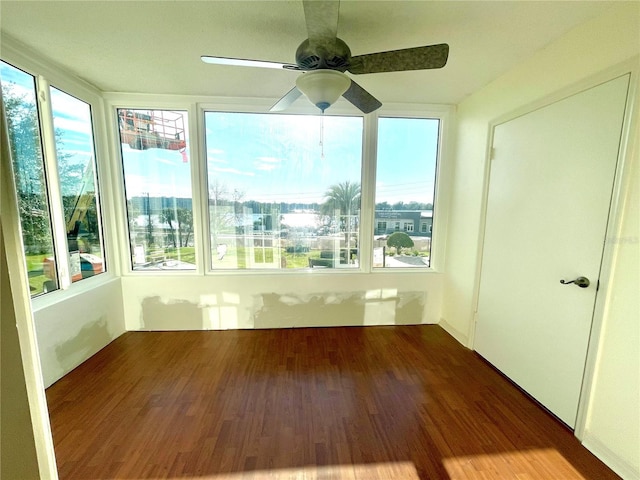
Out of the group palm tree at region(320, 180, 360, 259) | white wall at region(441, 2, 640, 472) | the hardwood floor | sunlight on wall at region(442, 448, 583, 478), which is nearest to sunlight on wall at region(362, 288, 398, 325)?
the hardwood floor

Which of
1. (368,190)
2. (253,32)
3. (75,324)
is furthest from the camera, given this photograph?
(368,190)

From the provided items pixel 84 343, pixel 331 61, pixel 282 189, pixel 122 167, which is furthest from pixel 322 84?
pixel 84 343

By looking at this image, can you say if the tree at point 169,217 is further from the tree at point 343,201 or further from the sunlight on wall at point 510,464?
the sunlight on wall at point 510,464

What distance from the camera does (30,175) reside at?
1.95 m

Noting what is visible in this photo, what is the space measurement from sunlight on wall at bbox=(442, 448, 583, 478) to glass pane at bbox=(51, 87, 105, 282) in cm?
326

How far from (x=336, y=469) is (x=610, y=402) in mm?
1576

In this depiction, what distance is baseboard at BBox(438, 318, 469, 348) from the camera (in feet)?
8.74

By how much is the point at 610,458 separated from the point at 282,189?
3.10 metres

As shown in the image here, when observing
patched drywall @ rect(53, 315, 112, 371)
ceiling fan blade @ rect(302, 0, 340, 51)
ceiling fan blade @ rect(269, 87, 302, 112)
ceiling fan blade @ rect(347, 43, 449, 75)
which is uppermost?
ceiling fan blade @ rect(302, 0, 340, 51)

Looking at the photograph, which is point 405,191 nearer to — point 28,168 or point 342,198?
point 342,198

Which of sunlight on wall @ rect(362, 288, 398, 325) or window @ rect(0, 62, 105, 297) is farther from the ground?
window @ rect(0, 62, 105, 297)

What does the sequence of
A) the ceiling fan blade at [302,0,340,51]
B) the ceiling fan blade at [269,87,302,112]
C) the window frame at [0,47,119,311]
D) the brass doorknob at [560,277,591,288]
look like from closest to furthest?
the ceiling fan blade at [302,0,340,51]
the brass doorknob at [560,277,591,288]
the ceiling fan blade at [269,87,302,112]
the window frame at [0,47,119,311]

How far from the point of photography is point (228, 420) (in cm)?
173

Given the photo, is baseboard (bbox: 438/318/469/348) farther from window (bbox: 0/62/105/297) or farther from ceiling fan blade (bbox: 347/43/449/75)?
window (bbox: 0/62/105/297)
